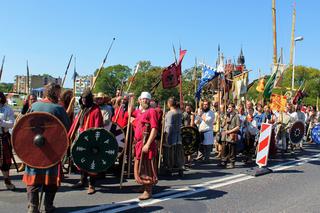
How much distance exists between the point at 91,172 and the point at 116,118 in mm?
2327

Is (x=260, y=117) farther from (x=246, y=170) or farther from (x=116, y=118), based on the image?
(x=116, y=118)

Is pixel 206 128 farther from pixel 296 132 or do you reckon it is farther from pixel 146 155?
pixel 296 132

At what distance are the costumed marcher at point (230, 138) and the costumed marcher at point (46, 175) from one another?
5566 millimetres

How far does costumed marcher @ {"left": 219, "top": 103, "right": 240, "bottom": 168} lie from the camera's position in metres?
9.99

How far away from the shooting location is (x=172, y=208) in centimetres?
593

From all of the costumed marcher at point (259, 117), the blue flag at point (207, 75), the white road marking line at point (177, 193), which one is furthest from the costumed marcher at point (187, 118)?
the blue flag at point (207, 75)

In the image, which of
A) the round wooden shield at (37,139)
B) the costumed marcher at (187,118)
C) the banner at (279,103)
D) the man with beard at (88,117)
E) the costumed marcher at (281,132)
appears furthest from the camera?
the banner at (279,103)

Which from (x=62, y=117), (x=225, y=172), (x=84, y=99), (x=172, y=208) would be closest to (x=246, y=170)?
(x=225, y=172)

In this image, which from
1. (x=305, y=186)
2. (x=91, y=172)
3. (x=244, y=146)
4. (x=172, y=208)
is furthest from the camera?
(x=244, y=146)

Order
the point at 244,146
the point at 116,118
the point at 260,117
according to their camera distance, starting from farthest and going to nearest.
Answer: the point at 260,117 → the point at 244,146 → the point at 116,118

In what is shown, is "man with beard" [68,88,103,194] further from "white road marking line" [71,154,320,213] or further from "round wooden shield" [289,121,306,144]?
"round wooden shield" [289,121,306,144]

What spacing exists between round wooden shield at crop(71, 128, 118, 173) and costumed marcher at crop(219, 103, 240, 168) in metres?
4.48

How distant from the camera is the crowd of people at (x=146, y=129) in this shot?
210 inches

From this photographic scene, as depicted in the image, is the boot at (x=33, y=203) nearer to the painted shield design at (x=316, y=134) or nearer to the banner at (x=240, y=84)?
the banner at (x=240, y=84)
